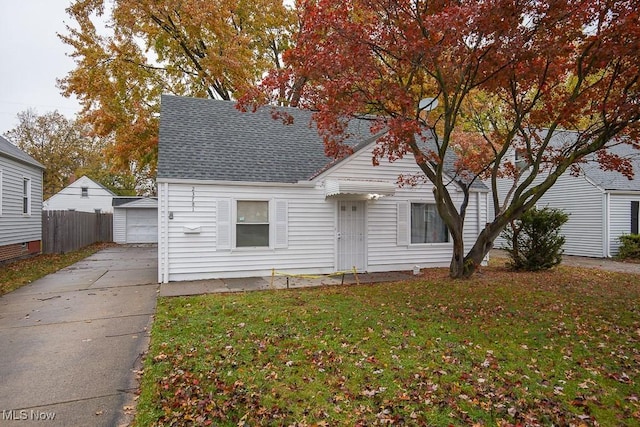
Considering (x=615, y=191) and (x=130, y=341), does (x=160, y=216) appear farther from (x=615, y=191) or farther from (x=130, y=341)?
(x=615, y=191)

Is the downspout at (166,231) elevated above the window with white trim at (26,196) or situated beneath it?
situated beneath

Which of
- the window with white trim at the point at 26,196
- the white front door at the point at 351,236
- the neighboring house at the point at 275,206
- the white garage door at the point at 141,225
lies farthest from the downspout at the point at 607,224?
the white garage door at the point at 141,225

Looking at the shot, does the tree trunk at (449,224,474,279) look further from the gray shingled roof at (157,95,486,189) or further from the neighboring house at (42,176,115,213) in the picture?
the neighboring house at (42,176,115,213)

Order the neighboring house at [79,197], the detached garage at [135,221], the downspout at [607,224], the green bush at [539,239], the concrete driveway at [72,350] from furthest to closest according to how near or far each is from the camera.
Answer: the neighboring house at [79,197] < the detached garage at [135,221] < the downspout at [607,224] < the green bush at [539,239] < the concrete driveway at [72,350]

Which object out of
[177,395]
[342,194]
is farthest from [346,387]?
[342,194]

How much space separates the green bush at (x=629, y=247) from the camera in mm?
14359

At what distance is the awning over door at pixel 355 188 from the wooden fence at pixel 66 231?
13989 millimetres

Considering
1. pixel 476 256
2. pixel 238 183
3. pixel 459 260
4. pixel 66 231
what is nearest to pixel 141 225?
pixel 66 231

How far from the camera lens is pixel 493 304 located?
Result: 6.93 m

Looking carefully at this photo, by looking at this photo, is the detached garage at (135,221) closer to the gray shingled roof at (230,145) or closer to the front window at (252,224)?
the gray shingled roof at (230,145)

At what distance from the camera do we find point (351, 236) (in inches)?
440

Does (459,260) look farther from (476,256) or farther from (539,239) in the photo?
(539,239)

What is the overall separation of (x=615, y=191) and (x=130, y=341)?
58.5 ft

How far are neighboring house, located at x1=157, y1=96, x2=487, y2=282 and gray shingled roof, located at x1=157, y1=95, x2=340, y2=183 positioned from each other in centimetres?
3
